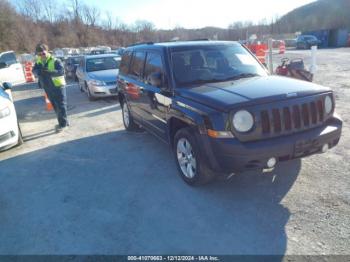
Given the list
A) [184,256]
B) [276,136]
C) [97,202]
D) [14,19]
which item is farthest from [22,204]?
[14,19]

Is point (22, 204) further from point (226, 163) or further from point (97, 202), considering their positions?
point (226, 163)

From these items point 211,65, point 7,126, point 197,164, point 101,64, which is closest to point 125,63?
point 211,65

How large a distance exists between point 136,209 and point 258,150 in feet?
5.37

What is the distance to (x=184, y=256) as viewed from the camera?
276 centimetres

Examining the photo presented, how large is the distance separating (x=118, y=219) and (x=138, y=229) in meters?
0.35

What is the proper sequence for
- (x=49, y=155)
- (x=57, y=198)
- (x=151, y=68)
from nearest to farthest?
(x=57, y=198) < (x=151, y=68) < (x=49, y=155)

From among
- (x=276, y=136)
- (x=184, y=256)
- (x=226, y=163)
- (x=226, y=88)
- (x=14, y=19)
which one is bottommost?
(x=184, y=256)

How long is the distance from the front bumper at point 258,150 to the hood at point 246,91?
0.43 m

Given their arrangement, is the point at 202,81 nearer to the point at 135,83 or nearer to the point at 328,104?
the point at 328,104

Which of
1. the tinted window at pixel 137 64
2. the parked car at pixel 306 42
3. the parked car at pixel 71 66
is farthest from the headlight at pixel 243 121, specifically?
the parked car at pixel 306 42

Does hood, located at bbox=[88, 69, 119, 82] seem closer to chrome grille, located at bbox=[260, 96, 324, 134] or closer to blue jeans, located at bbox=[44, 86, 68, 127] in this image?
blue jeans, located at bbox=[44, 86, 68, 127]

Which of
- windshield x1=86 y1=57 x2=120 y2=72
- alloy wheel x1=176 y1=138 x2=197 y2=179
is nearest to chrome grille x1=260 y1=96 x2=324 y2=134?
alloy wheel x1=176 y1=138 x2=197 y2=179

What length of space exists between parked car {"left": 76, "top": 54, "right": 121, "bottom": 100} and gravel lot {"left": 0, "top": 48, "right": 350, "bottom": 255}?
16.9ft

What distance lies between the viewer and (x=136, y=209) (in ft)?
11.9
